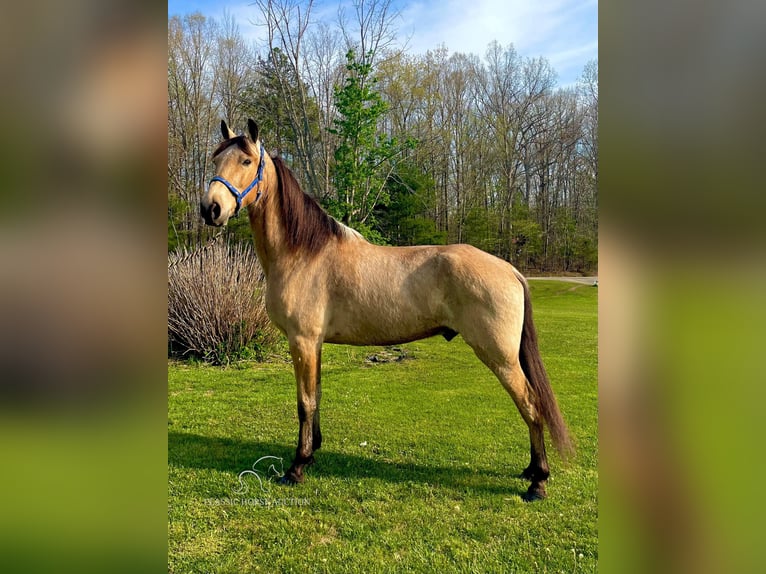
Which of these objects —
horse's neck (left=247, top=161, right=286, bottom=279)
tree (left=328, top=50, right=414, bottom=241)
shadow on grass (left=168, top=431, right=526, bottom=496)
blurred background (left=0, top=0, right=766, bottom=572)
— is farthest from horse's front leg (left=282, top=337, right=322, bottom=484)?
tree (left=328, top=50, right=414, bottom=241)

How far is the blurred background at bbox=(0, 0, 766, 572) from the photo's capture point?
523mm

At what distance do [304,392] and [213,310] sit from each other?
11.2ft

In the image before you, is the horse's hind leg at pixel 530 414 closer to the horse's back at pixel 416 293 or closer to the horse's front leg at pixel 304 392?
the horse's back at pixel 416 293

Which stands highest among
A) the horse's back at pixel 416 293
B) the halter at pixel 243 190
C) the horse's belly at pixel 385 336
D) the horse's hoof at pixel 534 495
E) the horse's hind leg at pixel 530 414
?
the halter at pixel 243 190

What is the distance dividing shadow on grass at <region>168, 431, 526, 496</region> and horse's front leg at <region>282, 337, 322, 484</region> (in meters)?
0.12

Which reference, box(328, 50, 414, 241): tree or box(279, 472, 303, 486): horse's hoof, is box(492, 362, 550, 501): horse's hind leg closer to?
box(279, 472, 303, 486): horse's hoof

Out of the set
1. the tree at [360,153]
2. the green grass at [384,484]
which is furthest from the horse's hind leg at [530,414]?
the tree at [360,153]

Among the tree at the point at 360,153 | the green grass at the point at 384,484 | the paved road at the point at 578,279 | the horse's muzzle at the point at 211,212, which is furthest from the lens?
the paved road at the point at 578,279

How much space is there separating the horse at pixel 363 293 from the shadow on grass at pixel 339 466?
0.17 metres

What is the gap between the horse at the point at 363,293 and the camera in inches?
93.0

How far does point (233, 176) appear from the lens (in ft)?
7.59
